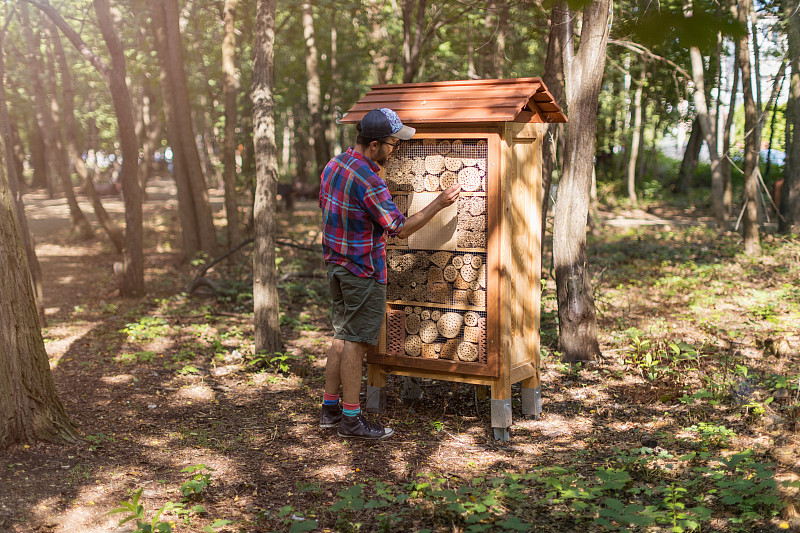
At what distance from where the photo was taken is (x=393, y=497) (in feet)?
12.2

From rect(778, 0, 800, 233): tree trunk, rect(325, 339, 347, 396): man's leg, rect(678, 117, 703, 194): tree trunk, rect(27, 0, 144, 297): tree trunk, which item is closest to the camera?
rect(325, 339, 347, 396): man's leg

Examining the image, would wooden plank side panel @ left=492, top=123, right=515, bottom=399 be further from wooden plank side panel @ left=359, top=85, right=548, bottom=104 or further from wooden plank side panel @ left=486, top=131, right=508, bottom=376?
wooden plank side panel @ left=359, top=85, right=548, bottom=104

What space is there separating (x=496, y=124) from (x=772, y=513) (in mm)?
2802

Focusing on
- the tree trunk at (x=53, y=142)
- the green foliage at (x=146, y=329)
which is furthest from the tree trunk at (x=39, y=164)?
the green foliage at (x=146, y=329)

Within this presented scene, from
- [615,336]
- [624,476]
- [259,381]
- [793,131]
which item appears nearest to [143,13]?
[259,381]

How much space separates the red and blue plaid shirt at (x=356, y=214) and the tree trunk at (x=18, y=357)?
1928mm

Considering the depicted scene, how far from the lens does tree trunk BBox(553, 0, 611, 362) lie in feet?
20.9

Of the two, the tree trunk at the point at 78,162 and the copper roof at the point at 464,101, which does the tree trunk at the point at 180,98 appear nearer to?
the tree trunk at the point at 78,162

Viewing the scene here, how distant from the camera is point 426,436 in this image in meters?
4.84

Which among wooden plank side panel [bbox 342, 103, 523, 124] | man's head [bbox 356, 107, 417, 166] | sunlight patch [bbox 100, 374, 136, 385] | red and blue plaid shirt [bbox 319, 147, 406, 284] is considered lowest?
sunlight patch [bbox 100, 374, 136, 385]

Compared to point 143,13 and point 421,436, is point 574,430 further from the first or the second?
point 143,13

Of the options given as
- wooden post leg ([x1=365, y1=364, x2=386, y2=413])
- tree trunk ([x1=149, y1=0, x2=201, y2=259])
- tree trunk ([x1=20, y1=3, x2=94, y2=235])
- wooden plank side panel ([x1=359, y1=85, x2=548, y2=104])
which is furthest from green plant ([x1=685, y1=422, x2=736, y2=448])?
tree trunk ([x1=20, y1=3, x2=94, y2=235])

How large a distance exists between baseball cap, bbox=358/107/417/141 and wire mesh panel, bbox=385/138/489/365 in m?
0.39

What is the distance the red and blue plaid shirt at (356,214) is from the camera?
Answer: 4.52m
